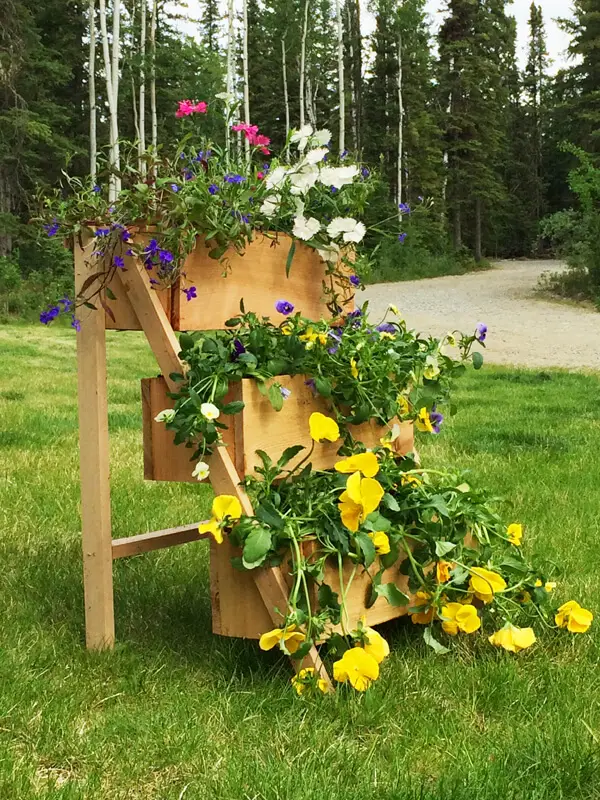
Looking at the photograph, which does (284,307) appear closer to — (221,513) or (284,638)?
(221,513)

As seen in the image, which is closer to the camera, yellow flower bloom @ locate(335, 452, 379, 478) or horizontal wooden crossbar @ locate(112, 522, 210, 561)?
yellow flower bloom @ locate(335, 452, 379, 478)

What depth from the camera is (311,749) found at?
5.40 feet

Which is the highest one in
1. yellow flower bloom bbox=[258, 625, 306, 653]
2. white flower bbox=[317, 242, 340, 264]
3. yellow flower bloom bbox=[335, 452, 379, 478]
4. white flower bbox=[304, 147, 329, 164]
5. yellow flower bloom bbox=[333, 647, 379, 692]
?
white flower bbox=[304, 147, 329, 164]

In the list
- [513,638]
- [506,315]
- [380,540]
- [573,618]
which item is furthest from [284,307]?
[506,315]

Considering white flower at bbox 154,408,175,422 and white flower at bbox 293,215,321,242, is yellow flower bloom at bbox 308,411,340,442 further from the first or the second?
white flower at bbox 293,215,321,242

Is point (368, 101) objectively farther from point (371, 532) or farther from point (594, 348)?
point (371, 532)

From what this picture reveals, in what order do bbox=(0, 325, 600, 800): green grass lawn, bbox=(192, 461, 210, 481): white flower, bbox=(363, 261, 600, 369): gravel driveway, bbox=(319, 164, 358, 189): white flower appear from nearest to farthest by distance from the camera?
bbox=(0, 325, 600, 800): green grass lawn < bbox=(192, 461, 210, 481): white flower < bbox=(319, 164, 358, 189): white flower < bbox=(363, 261, 600, 369): gravel driveway

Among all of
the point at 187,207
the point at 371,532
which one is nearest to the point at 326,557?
the point at 371,532

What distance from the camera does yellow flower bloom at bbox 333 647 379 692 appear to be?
1790 millimetres

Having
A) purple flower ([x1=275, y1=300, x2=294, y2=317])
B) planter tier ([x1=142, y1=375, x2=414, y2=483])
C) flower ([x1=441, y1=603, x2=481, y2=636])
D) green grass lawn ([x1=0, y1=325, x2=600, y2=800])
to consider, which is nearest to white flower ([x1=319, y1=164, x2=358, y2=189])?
purple flower ([x1=275, y1=300, x2=294, y2=317])

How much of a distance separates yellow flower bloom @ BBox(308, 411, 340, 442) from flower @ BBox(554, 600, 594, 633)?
81 cm

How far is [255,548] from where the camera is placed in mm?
1819

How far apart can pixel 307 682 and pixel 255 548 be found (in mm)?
343

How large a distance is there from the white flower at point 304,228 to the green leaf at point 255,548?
0.78 metres
